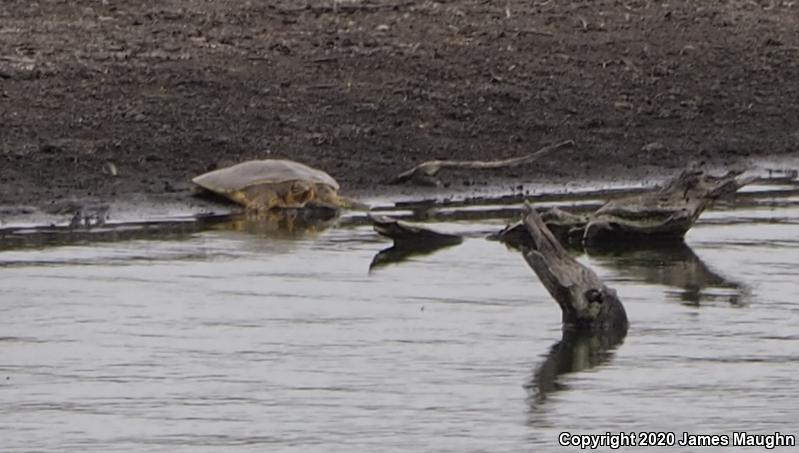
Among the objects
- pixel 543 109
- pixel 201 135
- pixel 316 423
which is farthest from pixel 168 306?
pixel 543 109

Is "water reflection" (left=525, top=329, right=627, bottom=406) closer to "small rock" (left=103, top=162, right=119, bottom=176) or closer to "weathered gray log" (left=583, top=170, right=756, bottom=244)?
"weathered gray log" (left=583, top=170, right=756, bottom=244)

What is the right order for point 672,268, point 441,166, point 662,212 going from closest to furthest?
point 672,268 → point 662,212 → point 441,166

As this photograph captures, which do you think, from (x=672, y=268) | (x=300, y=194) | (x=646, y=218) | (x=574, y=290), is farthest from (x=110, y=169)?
(x=574, y=290)

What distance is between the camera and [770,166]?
14570mm

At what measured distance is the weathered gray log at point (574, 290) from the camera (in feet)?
30.7

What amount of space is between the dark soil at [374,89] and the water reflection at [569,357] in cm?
394

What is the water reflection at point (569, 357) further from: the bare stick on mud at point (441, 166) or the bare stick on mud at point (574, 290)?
the bare stick on mud at point (441, 166)

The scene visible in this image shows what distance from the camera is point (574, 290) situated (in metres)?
9.34

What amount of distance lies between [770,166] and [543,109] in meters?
1.55

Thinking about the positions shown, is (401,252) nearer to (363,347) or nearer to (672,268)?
(672,268)

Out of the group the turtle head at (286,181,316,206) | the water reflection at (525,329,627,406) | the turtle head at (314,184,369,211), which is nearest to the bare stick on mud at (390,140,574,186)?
the turtle head at (314,184,369,211)

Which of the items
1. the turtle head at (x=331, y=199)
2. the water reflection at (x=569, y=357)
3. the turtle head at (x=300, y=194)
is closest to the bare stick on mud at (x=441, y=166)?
the turtle head at (x=331, y=199)

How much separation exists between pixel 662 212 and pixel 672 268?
68 centimetres

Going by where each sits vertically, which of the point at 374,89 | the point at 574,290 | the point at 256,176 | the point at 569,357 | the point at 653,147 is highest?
the point at 374,89
